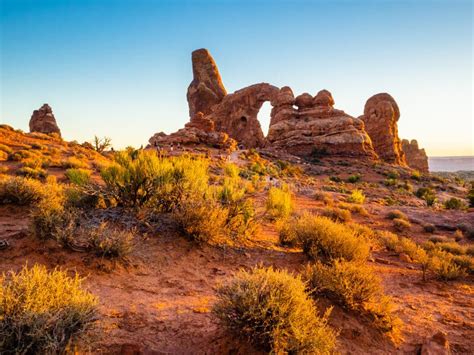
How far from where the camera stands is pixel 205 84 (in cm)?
6488

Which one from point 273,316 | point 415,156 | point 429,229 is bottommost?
point 429,229

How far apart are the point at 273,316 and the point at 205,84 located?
6682cm

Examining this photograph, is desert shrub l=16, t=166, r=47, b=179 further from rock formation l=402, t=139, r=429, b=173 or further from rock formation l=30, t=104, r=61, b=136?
rock formation l=402, t=139, r=429, b=173

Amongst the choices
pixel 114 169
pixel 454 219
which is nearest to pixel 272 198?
pixel 114 169

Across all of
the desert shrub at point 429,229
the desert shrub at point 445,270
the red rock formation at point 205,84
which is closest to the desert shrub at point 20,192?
the desert shrub at point 445,270

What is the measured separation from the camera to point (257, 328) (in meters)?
2.62

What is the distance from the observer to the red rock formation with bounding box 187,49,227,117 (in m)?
64.9

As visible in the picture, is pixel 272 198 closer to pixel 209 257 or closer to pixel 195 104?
pixel 209 257

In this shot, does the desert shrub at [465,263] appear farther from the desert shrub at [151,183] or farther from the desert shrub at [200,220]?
the desert shrub at [151,183]

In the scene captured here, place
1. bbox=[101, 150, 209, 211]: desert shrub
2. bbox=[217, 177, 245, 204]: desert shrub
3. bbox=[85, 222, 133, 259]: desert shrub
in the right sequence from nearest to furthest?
bbox=[85, 222, 133, 259]: desert shrub < bbox=[101, 150, 209, 211]: desert shrub < bbox=[217, 177, 245, 204]: desert shrub

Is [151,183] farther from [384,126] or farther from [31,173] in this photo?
[384,126]

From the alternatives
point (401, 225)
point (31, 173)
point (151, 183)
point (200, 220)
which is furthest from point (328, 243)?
point (31, 173)

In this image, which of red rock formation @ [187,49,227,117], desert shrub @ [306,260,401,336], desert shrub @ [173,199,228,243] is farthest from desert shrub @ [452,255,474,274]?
red rock formation @ [187,49,227,117]

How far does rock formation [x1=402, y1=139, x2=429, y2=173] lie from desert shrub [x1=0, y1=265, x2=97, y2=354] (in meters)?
72.4
